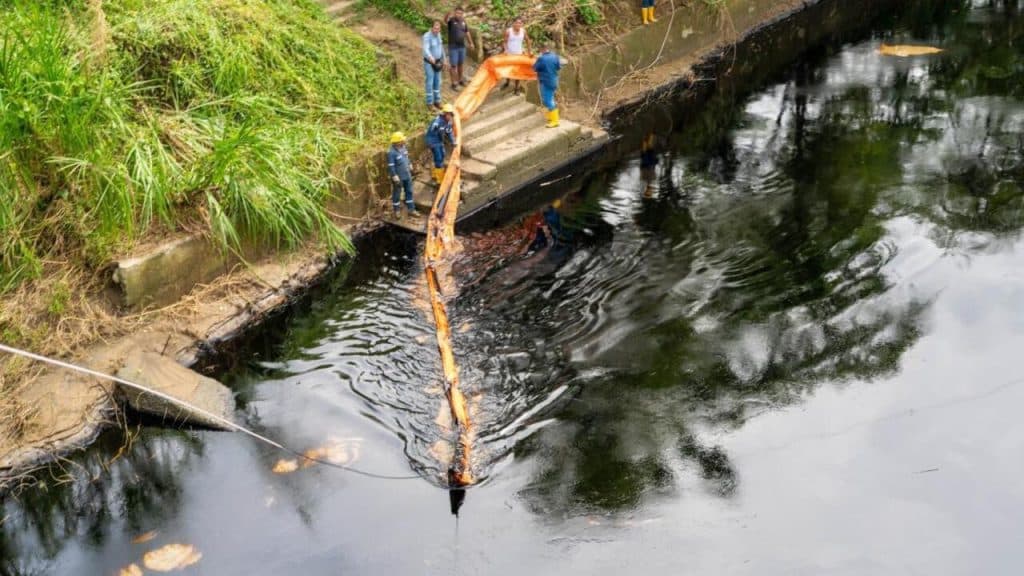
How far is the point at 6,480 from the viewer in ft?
31.7

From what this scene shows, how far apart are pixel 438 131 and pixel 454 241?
155cm

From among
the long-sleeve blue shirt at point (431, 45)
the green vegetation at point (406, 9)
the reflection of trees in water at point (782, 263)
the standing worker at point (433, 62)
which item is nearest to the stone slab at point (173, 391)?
the reflection of trees in water at point (782, 263)

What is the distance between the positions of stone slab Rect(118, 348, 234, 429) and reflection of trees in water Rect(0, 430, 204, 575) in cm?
20

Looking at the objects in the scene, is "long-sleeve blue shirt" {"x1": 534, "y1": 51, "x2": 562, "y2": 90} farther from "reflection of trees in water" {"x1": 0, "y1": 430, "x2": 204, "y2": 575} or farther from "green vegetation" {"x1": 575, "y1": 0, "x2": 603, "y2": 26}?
"reflection of trees in water" {"x1": 0, "y1": 430, "x2": 204, "y2": 575}

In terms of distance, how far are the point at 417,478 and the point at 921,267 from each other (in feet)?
22.0

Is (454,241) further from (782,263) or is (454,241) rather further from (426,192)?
(782,263)

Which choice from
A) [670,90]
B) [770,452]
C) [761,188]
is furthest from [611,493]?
[670,90]

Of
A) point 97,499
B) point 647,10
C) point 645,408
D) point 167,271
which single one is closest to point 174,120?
point 167,271

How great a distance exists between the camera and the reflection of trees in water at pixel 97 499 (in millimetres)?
9133

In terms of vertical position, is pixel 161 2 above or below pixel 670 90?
above

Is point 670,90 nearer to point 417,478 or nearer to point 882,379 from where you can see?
point 882,379

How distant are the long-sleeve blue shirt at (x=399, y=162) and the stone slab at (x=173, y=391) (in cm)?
396

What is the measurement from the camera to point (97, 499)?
9617 millimetres

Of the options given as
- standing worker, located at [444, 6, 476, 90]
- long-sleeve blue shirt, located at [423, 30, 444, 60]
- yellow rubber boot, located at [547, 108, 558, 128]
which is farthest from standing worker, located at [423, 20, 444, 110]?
yellow rubber boot, located at [547, 108, 558, 128]
